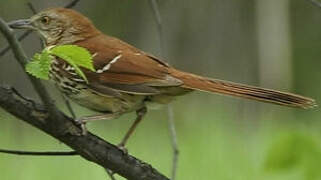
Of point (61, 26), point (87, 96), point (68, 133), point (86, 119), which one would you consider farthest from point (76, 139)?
point (61, 26)

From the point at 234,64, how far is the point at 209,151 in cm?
709

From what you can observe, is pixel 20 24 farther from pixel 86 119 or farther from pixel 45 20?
pixel 86 119

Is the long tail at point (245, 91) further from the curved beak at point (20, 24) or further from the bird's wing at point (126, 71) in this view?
the curved beak at point (20, 24)

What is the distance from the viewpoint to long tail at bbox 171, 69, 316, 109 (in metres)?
3.63

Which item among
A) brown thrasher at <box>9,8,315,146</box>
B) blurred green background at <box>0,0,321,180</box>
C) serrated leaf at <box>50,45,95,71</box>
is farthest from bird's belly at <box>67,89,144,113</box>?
serrated leaf at <box>50,45,95,71</box>

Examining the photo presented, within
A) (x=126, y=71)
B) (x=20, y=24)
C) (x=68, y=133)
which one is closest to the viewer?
(x=68, y=133)

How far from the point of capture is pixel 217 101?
27.1 feet

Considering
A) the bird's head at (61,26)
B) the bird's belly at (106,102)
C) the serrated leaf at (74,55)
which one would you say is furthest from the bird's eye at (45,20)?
the serrated leaf at (74,55)

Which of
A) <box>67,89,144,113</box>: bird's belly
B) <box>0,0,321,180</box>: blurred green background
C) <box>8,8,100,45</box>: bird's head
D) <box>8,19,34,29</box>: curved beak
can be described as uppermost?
<box>8,19,34,29</box>: curved beak

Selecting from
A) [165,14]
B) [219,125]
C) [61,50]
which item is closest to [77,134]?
[61,50]

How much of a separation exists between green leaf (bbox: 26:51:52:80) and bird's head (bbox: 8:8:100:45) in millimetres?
1502

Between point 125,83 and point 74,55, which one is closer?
point 74,55

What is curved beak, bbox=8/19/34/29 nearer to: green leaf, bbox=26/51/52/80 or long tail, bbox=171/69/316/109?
long tail, bbox=171/69/316/109

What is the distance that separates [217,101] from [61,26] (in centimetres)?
397
